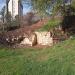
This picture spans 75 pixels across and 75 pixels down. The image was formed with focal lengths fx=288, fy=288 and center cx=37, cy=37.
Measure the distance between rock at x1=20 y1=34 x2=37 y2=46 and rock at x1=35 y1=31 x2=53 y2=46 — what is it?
275 mm

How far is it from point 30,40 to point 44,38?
2.96ft

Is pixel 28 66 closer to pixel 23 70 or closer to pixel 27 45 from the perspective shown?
pixel 23 70

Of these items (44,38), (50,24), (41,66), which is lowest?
(41,66)

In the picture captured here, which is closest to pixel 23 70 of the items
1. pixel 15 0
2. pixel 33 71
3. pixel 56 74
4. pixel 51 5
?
pixel 33 71

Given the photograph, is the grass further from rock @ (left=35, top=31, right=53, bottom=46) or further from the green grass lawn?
the green grass lawn

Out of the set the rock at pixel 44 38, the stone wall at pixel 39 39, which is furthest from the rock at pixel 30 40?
the rock at pixel 44 38

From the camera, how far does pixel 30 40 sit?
18.3m

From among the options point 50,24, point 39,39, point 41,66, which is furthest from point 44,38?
point 41,66

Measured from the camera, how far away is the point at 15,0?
28.1m

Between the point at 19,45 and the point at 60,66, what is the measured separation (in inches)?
341

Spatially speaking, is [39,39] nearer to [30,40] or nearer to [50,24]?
[30,40]

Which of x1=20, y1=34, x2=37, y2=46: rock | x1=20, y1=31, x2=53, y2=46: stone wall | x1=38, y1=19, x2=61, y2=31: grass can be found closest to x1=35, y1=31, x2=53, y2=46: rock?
x1=20, y1=31, x2=53, y2=46: stone wall

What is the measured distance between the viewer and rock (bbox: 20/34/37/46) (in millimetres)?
18211

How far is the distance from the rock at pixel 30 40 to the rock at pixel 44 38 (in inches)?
10.8
